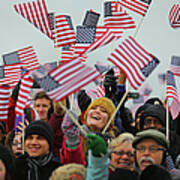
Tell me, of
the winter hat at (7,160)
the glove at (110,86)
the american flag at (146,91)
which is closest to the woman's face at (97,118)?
the glove at (110,86)

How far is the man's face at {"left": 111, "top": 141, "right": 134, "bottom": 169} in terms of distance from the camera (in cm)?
414

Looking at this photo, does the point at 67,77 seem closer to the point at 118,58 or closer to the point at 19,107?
the point at 118,58

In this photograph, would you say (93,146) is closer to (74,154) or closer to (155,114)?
(74,154)

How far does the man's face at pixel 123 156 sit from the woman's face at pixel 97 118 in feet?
2.31

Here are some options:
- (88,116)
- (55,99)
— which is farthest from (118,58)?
(55,99)

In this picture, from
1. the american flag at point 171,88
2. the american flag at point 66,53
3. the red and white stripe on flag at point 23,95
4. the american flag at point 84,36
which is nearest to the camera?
the red and white stripe on flag at point 23,95

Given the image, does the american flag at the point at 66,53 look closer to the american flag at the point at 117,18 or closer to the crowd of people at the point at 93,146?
the american flag at the point at 117,18

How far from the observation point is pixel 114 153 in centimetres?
422

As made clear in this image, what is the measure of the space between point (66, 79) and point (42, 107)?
1.53m

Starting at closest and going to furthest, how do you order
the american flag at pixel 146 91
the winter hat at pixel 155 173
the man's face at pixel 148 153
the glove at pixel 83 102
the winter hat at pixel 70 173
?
the winter hat at pixel 155 173, the winter hat at pixel 70 173, the man's face at pixel 148 153, the glove at pixel 83 102, the american flag at pixel 146 91

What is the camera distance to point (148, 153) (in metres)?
3.93

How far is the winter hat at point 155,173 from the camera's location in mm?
3486

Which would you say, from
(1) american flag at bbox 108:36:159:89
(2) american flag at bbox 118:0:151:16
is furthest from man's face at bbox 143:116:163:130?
(2) american flag at bbox 118:0:151:16

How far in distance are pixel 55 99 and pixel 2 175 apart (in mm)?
818
